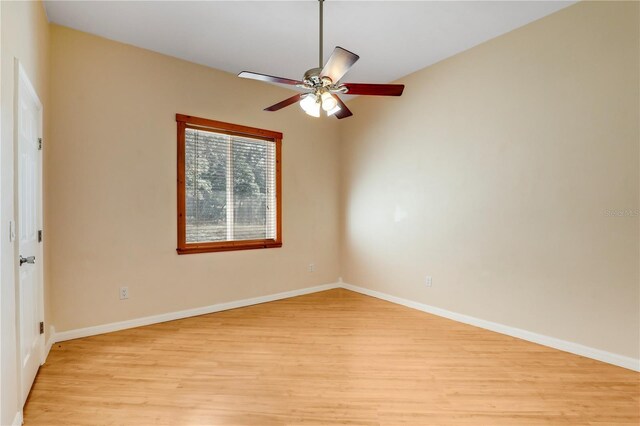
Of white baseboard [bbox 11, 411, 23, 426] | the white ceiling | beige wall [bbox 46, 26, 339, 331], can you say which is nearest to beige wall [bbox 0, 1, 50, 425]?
white baseboard [bbox 11, 411, 23, 426]

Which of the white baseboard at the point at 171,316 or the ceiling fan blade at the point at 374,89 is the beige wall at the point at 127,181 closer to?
the white baseboard at the point at 171,316

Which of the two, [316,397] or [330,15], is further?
[330,15]

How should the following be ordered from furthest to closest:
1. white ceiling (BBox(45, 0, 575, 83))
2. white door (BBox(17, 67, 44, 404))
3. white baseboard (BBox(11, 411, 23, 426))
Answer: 1. white ceiling (BBox(45, 0, 575, 83))
2. white door (BBox(17, 67, 44, 404))
3. white baseboard (BBox(11, 411, 23, 426))

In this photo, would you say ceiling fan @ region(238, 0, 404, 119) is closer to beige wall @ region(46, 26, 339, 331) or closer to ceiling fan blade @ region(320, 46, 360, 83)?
ceiling fan blade @ region(320, 46, 360, 83)

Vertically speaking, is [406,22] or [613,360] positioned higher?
[406,22]

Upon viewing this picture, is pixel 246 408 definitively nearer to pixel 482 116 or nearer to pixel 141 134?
pixel 141 134

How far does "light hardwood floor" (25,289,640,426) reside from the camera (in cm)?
194

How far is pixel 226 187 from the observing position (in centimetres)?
408

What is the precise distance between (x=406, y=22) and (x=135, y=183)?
312 centimetres

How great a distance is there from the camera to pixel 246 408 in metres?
2.01

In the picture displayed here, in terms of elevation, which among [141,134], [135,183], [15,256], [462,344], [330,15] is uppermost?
[330,15]

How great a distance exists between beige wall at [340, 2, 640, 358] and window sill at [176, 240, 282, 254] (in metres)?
1.57

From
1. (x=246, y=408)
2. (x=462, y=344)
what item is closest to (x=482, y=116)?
(x=462, y=344)

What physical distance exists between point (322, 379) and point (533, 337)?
2092 millimetres
